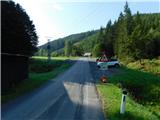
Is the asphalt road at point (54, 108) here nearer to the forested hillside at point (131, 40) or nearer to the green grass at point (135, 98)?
the green grass at point (135, 98)

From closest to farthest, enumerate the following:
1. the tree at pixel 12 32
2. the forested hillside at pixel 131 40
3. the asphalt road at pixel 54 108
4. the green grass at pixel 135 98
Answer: the asphalt road at pixel 54 108 < the green grass at pixel 135 98 < the tree at pixel 12 32 < the forested hillside at pixel 131 40

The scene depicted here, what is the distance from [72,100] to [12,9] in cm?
966

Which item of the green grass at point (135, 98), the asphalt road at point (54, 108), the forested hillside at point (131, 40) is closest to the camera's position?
the asphalt road at point (54, 108)

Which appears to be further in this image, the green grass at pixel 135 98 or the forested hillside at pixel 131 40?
the forested hillside at pixel 131 40

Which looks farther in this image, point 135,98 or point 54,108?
point 135,98

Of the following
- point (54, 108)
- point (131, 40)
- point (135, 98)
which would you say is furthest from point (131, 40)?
point (54, 108)

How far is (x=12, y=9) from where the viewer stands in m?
26.6

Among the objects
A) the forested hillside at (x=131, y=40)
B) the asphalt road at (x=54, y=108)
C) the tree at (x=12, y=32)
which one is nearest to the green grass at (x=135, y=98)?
the asphalt road at (x=54, y=108)

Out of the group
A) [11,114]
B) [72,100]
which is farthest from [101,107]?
[11,114]

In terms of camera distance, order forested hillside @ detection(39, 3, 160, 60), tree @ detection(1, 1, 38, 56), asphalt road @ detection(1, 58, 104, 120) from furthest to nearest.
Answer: forested hillside @ detection(39, 3, 160, 60) → tree @ detection(1, 1, 38, 56) → asphalt road @ detection(1, 58, 104, 120)

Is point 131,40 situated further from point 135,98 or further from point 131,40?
point 135,98

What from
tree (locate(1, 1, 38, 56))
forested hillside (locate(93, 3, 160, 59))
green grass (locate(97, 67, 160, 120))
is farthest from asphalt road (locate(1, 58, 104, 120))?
forested hillside (locate(93, 3, 160, 59))

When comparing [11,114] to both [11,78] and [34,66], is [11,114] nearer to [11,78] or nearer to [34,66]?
[11,78]

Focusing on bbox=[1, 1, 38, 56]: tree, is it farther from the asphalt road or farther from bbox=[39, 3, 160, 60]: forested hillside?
bbox=[39, 3, 160, 60]: forested hillside
